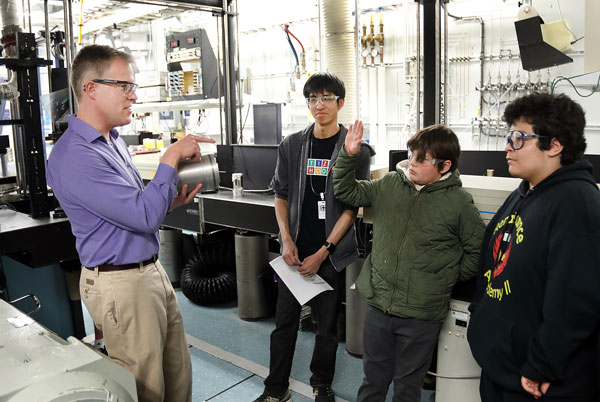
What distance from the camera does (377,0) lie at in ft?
16.9

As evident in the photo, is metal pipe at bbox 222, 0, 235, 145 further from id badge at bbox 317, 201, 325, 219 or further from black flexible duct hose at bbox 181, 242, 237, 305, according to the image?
id badge at bbox 317, 201, 325, 219

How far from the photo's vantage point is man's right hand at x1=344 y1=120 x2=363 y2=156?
1646mm

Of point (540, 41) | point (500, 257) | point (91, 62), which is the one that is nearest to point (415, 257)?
point (500, 257)

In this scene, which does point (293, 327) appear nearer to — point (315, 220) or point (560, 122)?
point (315, 220)

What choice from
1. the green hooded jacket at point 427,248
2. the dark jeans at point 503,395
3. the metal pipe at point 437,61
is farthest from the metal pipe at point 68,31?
the dark jeans at point 503,395

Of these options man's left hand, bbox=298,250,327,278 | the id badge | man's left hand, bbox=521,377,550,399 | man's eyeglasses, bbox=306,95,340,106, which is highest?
man's eyeglasses, bbox=306,95,340,106

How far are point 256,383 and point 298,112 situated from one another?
4.39 m

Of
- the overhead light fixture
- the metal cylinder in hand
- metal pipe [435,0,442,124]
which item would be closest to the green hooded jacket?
the metal cylinder in hand

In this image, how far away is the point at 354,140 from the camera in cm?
165

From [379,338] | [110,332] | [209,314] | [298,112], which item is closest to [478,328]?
[379,338]

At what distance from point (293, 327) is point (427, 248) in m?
0.75

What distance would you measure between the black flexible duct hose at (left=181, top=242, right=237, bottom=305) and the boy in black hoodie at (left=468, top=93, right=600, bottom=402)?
2.26 m

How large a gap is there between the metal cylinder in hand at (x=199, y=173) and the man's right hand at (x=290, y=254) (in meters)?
0.49

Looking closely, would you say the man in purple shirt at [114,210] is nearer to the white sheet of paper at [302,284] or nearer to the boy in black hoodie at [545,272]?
the white sheet of paper at [302,284]
